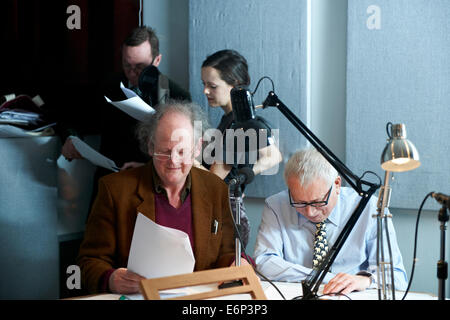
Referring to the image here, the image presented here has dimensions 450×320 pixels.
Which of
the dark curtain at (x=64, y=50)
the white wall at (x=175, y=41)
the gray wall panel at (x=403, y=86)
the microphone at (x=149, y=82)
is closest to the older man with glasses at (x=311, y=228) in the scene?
the gray wall panel at (x=403, y=86)

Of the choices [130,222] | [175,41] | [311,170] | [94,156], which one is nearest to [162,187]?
[130,222]

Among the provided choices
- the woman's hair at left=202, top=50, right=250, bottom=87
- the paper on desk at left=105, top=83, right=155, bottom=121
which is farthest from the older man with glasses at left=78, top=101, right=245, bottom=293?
the woman's hair at left=202, top=50, right=250, bottom=87

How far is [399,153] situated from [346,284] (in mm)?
532

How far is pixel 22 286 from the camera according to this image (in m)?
2.76

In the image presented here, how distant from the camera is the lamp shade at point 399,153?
1210mm

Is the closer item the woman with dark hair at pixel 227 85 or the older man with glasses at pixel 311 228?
the older man with glasses at pixel 311 228

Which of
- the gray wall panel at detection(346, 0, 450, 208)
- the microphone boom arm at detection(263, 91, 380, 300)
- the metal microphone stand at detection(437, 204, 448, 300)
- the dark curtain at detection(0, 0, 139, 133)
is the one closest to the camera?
the metal microphone stand at detection(437, 204, 448, 300)

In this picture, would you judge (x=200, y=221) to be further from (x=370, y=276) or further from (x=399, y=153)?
(x=399, y=153)

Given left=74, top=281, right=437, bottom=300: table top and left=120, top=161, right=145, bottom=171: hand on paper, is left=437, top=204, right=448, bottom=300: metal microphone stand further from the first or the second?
left=120, top=161, right=145, bottom=171: hand on paper

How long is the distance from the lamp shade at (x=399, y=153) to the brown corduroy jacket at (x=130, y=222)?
76 centimetres

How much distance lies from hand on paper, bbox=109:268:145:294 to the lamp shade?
783 mm

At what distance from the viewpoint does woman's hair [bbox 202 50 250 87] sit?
2.45 m

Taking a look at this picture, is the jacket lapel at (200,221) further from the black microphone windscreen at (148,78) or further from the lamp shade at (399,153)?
the black microphone windscreen at (148,78)

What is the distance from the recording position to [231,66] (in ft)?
8.08
